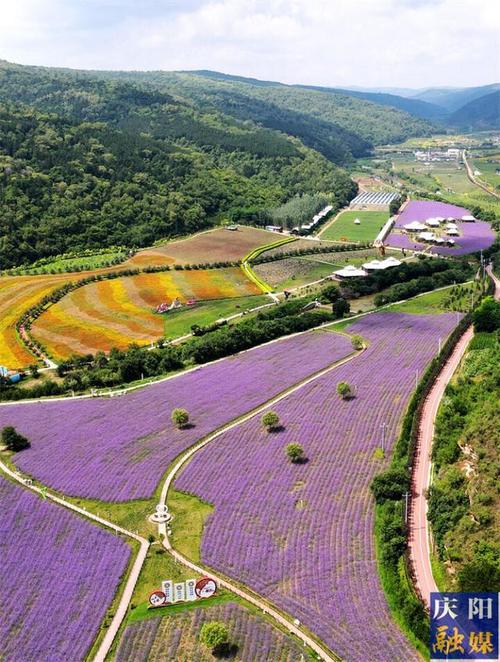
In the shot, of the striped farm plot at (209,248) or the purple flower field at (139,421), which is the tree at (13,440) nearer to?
the purple flower field at (139,421)

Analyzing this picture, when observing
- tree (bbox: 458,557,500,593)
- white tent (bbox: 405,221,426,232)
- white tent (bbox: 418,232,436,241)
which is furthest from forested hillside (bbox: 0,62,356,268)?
tree (bbox: 458,557,500,593)

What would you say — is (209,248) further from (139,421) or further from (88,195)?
(139,421)

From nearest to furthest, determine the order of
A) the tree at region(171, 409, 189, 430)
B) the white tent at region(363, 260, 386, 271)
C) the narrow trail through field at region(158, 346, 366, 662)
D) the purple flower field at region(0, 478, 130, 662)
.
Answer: the purple flower field at region(0, 478, 130, 662)
the narrow trail through field at region(158, 346, 366, 662)
the tree at region(171, 409, 189, 430)
the white tent at region(363, 260, 386, 271)

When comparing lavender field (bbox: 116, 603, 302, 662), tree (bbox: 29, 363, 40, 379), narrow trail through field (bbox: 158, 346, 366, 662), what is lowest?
lavender field (bbox: 116, 603, 302, 662)

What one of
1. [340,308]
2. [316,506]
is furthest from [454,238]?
[316,506]

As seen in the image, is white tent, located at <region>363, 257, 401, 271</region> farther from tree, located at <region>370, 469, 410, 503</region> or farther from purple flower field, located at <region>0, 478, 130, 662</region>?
purple flower field, located at <region>0, 478, 130, 662</region>

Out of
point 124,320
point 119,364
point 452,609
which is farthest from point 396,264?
point 452,609

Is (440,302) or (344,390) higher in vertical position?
(440,302)

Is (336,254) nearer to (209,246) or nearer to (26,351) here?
(209,246)
